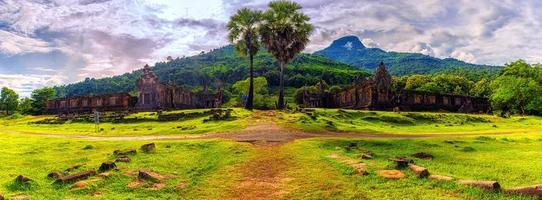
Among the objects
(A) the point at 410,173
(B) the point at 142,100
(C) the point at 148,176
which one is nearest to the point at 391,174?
(A) the point at 410,173

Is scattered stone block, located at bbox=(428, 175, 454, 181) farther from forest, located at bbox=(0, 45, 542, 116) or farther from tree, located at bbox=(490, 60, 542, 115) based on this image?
tree, located at bbox=(490, 60, 542, 115)

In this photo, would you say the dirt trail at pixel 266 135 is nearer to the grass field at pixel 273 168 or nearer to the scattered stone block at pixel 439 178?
the grass field at pixel 273 168

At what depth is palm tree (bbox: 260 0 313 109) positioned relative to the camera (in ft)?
196

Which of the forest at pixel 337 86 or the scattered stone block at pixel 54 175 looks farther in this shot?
the forest at pixel 337 86

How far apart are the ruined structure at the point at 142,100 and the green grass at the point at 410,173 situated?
55425mm

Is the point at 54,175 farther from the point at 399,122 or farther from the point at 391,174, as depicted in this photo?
the point at 399,122

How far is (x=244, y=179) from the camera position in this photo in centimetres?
1596

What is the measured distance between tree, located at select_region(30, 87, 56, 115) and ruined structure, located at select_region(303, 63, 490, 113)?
6251 centimetres

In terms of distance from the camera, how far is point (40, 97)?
4104 inches

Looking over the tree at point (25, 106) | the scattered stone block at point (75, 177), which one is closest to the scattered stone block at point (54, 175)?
the scattered stone block at point (75, 177)

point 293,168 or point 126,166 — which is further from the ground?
point 126,166

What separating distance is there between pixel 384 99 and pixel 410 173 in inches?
2171

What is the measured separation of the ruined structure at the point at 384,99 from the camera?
67.8 metres

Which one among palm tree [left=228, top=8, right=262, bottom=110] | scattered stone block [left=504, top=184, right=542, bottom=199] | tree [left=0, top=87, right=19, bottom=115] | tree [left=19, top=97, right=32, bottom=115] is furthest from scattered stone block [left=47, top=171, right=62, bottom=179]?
tree [left=0, top=87, right=19, bottom=115]
